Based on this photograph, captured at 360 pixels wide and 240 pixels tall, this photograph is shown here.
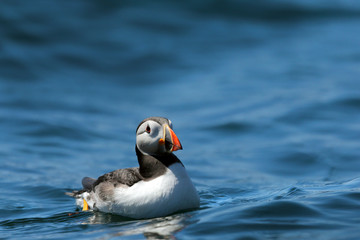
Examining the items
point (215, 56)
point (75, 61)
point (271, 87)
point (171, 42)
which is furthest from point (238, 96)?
point (75, 61)

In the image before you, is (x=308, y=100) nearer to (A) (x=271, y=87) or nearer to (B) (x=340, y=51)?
(A) (x=271, y=87)

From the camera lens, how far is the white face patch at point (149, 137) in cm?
824

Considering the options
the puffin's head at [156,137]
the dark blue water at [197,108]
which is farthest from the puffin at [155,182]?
the dark blue water at [197,108]

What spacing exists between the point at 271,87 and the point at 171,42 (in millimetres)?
5232

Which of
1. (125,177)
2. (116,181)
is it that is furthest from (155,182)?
(116,181)

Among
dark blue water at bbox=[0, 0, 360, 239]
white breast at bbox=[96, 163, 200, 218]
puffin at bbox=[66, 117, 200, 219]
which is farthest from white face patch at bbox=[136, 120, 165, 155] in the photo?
dark blue water at bbox=[0, 0, 360, 239]

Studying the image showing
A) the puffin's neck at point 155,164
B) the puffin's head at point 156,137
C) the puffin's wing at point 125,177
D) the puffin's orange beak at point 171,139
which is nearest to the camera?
the puffin's orange beak at point 171,139

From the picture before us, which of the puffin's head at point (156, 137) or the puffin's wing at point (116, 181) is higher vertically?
the puffin's head at point (156, 137)

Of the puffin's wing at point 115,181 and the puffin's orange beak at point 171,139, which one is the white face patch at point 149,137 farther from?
the puffin's wing at point 115,181

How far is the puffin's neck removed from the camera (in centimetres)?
827

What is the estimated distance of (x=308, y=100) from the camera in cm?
1991

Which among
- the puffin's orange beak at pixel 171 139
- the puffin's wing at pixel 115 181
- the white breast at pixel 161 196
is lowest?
the white breast at pixel 161 196

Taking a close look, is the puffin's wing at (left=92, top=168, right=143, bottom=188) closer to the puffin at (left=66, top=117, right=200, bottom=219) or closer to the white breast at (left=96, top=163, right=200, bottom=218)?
the puffin at (left=66, top=117, right=200, bottom=219)

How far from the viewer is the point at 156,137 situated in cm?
827
